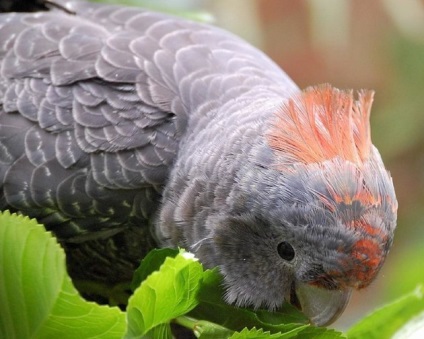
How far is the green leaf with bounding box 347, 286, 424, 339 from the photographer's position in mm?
1966

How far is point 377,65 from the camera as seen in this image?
6.04m

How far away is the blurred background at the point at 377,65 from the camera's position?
550cm

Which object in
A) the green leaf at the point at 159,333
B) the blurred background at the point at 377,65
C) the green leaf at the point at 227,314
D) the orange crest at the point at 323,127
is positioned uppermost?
the orange crest at the point at 323,127

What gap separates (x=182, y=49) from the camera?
2.67m

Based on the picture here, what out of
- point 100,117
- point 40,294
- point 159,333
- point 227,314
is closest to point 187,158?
point 100,117

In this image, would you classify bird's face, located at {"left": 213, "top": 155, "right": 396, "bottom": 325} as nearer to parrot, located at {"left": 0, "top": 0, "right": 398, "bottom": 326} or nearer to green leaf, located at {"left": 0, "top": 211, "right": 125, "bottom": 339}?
parrot, located at {"left": 0, "top": 0, "right": 398, "bottom": 326}

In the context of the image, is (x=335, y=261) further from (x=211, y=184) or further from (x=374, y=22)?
(x=374, y=22)

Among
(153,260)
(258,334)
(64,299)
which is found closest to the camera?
(64,299)

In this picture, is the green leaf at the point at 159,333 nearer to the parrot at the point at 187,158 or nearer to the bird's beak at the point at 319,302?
the parrot at the point at 187,158

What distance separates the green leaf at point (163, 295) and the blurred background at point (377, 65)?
11.5 feet

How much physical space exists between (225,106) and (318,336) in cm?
97

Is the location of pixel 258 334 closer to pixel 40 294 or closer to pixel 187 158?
pixel 40 294


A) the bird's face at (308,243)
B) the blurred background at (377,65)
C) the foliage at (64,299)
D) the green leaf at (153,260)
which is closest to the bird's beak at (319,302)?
the bird's face at (308,243)

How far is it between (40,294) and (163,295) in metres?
0.27
